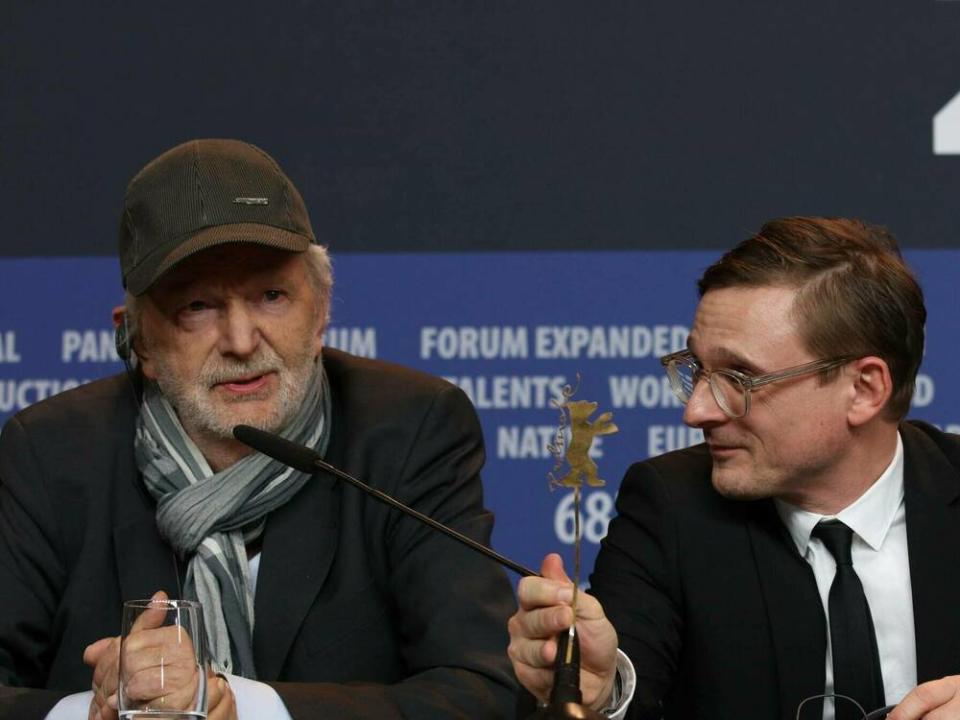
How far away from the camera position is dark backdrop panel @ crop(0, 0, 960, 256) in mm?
3037

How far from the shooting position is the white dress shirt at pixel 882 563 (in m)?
2.16

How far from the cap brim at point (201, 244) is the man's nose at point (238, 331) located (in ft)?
0.34

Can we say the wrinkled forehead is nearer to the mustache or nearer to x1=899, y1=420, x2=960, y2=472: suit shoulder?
x1=899, y1=420, x2=960, y2=472: suit shoulder

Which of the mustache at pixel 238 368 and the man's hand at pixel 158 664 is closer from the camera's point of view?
the man's hand at pixel 158 664

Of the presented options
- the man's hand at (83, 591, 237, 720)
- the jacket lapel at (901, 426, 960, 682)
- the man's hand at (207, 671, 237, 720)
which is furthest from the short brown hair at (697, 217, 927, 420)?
the man's hand at (83, 591, 237, 720)

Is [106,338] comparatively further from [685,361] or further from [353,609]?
[685,361]

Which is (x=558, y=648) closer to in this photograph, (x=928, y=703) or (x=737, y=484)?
(x=928, y=703)

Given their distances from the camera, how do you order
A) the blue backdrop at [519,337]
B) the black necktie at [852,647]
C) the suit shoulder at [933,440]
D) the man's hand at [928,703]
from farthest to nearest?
the blue backdrop at [519,337], the suit shoulder at [933,440], the black necktie at [852,647], the man's hand at [928,703]

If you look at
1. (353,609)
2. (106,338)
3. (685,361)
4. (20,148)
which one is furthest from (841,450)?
(20,148)

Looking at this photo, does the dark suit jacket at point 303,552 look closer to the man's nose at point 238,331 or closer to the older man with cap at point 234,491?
the older man with cap at point 234,491

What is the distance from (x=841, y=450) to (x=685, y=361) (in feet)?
0.83

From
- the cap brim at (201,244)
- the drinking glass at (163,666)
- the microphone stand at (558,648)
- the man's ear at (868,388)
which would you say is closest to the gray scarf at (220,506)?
the cap brim at (201,244)

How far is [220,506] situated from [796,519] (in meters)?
0.82

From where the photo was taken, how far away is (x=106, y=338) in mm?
3092
